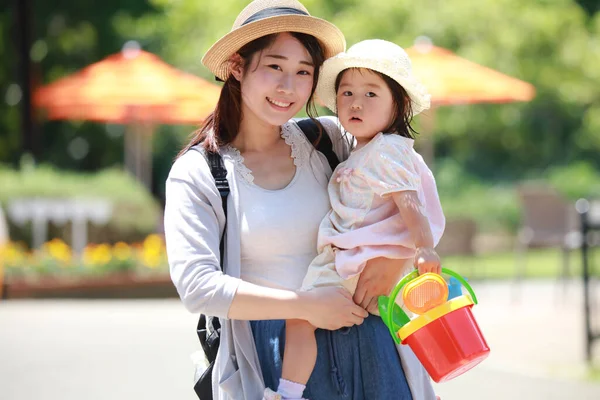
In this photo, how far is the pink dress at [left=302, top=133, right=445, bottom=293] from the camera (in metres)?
2.92

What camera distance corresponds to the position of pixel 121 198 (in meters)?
14.1

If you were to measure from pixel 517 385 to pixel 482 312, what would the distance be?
358 cm

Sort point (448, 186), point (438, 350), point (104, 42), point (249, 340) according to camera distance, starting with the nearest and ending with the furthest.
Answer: point (438, 350) → point (249, 340) → point (448, 186) → point (104, 42)

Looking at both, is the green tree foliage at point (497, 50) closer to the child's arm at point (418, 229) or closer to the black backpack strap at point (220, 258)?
the black backpack strap at point (220, 258)

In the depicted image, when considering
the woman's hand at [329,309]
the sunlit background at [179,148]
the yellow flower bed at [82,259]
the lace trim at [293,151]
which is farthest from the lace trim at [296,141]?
the yellow flower bed at [82,259]

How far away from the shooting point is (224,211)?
2.95 meters

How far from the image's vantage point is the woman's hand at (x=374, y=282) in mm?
2941

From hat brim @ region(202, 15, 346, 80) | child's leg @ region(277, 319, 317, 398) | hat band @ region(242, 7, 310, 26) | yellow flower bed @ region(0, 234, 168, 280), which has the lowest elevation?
yellow flower bed @ region(0, 234, 168, 280)

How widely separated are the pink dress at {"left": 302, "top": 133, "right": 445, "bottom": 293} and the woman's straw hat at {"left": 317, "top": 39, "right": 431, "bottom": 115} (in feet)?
0.52

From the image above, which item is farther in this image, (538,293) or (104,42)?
(104,42)

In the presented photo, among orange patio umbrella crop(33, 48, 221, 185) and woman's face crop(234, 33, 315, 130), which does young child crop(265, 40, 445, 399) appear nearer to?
woman's face crop(234, 33, 315, 130)

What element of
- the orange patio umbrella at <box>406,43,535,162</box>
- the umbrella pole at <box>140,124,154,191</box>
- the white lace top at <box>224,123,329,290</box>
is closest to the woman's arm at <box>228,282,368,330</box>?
the white lace top at <box>224,123,329,290</box>

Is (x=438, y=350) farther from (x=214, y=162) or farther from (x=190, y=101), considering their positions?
(x=190, y=101)

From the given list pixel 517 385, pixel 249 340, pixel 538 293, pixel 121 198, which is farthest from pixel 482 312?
pixel 249 340
